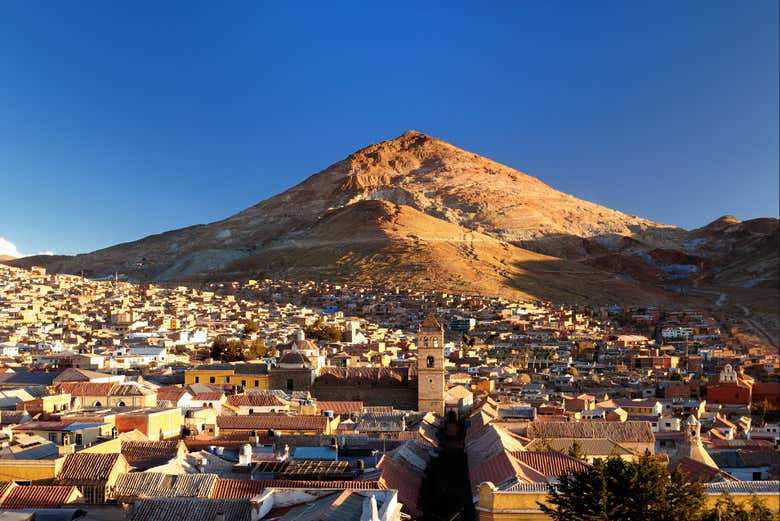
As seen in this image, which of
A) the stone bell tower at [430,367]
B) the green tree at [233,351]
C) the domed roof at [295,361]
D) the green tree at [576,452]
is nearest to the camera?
the green tree at [576,452]

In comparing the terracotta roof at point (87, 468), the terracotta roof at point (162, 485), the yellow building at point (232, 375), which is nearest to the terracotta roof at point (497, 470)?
the terracotta roof at point (162, 485)

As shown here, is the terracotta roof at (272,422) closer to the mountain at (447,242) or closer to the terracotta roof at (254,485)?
the terracotta roof at (254,485)

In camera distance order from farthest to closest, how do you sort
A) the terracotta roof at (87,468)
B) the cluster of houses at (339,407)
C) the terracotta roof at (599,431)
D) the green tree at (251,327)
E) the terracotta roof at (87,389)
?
the green tree at (251,327), the terracotta roof at (87,389), the terracotta roof at (599,431), the terracotta roof at (87,468), the cluster of houses at (339,407)

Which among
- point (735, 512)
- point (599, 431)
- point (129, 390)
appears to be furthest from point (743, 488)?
point (129, 390)

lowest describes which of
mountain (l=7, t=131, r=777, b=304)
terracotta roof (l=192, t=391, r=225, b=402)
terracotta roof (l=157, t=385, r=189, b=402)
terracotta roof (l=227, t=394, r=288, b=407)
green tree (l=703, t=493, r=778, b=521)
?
green tree (l=703, t=493, r=778, b=521)

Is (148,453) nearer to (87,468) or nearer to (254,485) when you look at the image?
Answer: (87,468)

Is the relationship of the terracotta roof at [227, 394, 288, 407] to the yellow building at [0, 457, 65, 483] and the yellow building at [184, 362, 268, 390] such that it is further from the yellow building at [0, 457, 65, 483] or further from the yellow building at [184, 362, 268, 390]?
the yellow building at [0, 457, 65, 483]

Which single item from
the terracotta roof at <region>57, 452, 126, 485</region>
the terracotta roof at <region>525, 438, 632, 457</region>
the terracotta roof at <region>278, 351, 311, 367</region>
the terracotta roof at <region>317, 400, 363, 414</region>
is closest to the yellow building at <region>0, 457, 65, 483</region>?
the terracotta roof at <region>57, 452, 126, 485</region>
